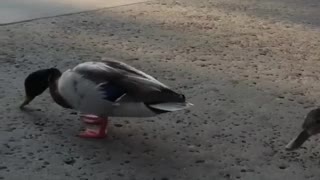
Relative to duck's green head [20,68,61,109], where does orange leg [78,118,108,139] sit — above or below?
below

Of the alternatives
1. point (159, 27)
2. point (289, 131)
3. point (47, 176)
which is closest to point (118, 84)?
point (47, 176)

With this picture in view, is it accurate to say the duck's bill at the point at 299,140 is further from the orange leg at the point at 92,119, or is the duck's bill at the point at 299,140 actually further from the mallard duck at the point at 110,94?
the orange leg at the point at 92,119

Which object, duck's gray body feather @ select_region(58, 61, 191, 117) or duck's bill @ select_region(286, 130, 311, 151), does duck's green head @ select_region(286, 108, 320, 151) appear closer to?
duck's bill @ select_region(286, 130, 311, 151)

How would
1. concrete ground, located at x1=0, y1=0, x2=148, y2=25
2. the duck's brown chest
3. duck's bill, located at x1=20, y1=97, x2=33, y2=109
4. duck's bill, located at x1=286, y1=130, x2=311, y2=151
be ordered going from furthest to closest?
1. concrete ground, located at x1=0, y1=0, x2=148, y2=25
2. duck's bill, located at x1=20, y1=97, x2=33, y2=109
3. the duck's brown chest
4. duck's bill, located at x1=286, y1=130, x2=311, y2=151

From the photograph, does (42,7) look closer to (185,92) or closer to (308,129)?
(185,92)

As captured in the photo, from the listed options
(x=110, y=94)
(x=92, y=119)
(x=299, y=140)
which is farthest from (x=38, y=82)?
(x=299, y=140)

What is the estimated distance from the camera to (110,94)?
8.15 feet

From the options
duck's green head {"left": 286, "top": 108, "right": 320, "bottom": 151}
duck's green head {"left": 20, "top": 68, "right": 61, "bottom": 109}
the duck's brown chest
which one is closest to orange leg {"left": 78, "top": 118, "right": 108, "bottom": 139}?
the duck's brown chest

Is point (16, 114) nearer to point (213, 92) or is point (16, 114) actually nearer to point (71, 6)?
point (213, 92)

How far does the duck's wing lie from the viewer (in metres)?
2.47

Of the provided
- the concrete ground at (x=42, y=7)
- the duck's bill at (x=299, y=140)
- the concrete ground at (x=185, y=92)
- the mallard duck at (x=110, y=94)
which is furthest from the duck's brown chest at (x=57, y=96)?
the concrete ground at (x=42, y=7)

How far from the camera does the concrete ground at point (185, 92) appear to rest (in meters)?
2.40

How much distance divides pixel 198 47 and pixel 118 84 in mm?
1624

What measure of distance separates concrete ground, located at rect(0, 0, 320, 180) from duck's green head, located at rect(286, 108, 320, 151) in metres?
0.04
